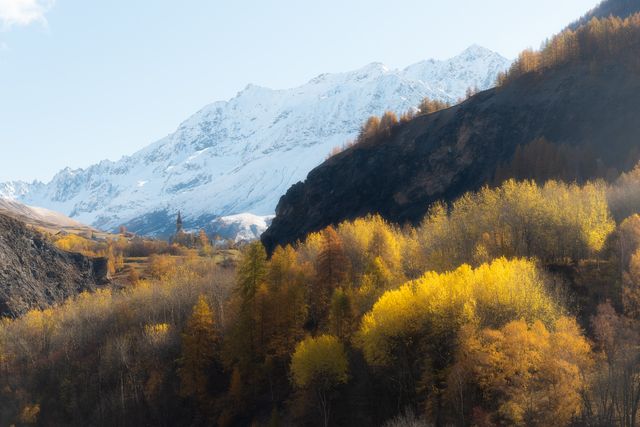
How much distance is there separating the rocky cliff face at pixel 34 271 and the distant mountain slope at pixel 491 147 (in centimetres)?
4994

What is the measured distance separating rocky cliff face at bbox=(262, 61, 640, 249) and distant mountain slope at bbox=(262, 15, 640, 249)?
243 millimetres

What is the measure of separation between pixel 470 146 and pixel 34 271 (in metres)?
105

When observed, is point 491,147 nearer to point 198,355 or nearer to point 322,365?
point 198,355

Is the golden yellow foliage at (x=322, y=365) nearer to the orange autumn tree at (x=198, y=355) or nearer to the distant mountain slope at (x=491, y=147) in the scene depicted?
the orange autumn tree at (x=198, y=355)

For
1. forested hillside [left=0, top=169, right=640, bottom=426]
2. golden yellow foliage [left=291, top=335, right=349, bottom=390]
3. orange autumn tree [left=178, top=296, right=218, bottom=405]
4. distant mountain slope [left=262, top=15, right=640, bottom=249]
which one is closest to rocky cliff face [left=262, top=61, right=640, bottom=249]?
distant mountain slope [left=262, top=15, right=640, bottom=249]

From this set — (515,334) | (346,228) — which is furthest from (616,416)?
(346,228)

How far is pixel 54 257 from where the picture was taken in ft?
452

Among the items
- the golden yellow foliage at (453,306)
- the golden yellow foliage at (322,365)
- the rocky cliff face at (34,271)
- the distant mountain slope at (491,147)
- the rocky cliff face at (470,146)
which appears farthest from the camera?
the rocky cliff face at (470,146)

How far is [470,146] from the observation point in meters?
138

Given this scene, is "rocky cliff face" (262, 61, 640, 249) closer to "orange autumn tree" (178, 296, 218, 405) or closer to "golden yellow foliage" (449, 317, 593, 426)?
"golden yellow foliage" (449, 317, 593, 426)

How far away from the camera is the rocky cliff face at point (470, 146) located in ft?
394

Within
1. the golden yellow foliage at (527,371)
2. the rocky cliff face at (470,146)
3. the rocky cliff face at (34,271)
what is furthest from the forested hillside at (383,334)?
the rocky cliff face at (470,146)

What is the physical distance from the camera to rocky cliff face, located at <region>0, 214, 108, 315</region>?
115375 mm

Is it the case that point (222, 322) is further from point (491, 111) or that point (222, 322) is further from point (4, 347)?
point (491, 111)
